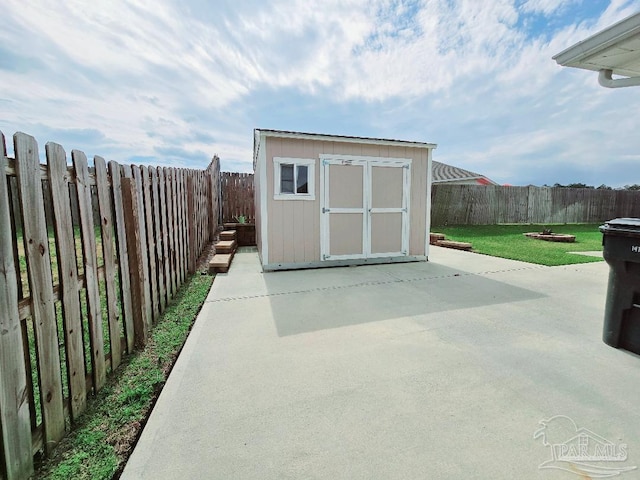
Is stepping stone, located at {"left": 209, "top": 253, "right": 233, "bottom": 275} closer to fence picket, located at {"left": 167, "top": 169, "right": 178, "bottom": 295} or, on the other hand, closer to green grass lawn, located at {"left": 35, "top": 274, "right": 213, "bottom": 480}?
fence picket, located at {"left": 167, "top": 169, "right": 178, "bottom": 295}

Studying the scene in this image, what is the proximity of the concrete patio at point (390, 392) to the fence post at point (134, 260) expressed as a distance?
0.44 meters

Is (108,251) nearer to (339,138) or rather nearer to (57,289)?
(57,289)

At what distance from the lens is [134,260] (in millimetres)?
2580

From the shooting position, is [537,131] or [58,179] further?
[537,131]

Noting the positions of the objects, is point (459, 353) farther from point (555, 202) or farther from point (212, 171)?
point (555, 202)

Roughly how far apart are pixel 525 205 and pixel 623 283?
1539 centimetres

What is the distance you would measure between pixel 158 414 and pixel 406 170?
5660mm

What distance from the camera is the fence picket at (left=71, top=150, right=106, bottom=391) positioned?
1.80 m

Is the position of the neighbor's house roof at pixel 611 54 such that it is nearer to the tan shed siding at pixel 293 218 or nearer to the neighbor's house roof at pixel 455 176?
the tan shed siding at pixel 293 218

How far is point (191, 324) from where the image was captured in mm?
3047

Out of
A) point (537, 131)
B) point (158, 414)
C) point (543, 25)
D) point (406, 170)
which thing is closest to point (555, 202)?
point (537, 131)

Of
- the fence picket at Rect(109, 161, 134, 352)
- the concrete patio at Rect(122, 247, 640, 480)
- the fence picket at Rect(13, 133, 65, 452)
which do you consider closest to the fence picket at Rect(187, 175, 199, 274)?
the concrete patio at Rect(122, 247, 640, 480)

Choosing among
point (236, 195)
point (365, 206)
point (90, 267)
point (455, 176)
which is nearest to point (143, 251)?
point (90, 267)

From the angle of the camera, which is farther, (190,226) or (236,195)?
(236,195)
